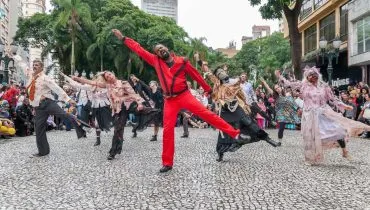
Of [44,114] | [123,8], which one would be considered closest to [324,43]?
[44,114]

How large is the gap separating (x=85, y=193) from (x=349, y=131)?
16.1 feet

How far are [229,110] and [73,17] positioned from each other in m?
28.8

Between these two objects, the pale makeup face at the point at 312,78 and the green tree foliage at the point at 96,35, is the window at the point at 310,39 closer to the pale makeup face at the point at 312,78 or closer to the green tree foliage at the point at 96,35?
the green tree foliage at the point at 96,35

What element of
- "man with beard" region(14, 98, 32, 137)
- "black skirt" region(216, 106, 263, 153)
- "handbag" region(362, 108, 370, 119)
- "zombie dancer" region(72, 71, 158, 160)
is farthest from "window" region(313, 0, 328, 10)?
"black skirt" region(216, 106, 263, 153)

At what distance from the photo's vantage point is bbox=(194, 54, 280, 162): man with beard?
9609 mm

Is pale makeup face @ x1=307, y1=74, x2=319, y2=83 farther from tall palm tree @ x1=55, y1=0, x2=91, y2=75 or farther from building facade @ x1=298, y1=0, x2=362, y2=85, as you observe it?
tall palm tree @ x1=55, y1=0, x2=91, y2=75

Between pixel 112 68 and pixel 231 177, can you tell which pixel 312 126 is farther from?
pixel 112 68

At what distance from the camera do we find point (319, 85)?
9609 mm

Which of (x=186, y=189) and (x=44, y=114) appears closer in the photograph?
(x=186, y=189)

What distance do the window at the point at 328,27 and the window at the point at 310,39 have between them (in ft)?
5.84

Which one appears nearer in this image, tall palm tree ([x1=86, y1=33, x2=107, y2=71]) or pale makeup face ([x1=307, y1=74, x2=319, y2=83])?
pale makeup face ([x1=307, y1=74, x2=319, y2=83])

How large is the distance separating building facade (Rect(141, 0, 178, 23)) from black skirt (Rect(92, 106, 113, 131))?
113411 mm

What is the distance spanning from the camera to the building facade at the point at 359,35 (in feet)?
92.1

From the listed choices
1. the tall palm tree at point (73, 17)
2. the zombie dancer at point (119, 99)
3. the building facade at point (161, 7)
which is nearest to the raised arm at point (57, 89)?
the zombie dancer at point (119, 99)
